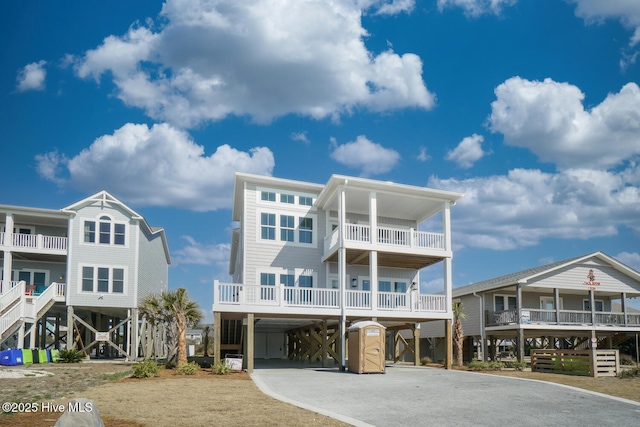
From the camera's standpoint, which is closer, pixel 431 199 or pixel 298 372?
pixel 298 372

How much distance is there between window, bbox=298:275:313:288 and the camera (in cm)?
2834

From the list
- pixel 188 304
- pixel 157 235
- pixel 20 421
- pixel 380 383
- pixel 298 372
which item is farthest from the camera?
pixel 157 235

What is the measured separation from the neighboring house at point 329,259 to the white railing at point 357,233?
0.16 ft

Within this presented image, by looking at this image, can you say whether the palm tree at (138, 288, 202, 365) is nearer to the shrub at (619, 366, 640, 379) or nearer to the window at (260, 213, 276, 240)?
the window at (260, 213, 276, 240)

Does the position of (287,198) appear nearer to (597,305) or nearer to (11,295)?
(11,295)

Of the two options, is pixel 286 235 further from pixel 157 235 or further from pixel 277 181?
pixel 157 235

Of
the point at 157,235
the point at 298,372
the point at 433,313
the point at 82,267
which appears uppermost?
the point at 157,235

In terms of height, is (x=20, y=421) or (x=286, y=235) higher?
(x=286, y=235)

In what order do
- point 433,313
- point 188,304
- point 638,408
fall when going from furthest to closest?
point 433,313 → point 188,304 → point 638,408

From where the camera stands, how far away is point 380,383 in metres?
18.1

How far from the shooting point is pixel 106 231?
33469 mm

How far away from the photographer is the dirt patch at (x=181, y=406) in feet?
35.5

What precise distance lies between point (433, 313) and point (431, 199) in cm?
538

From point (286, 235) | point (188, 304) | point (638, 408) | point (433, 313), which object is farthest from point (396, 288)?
point (638, 408)
